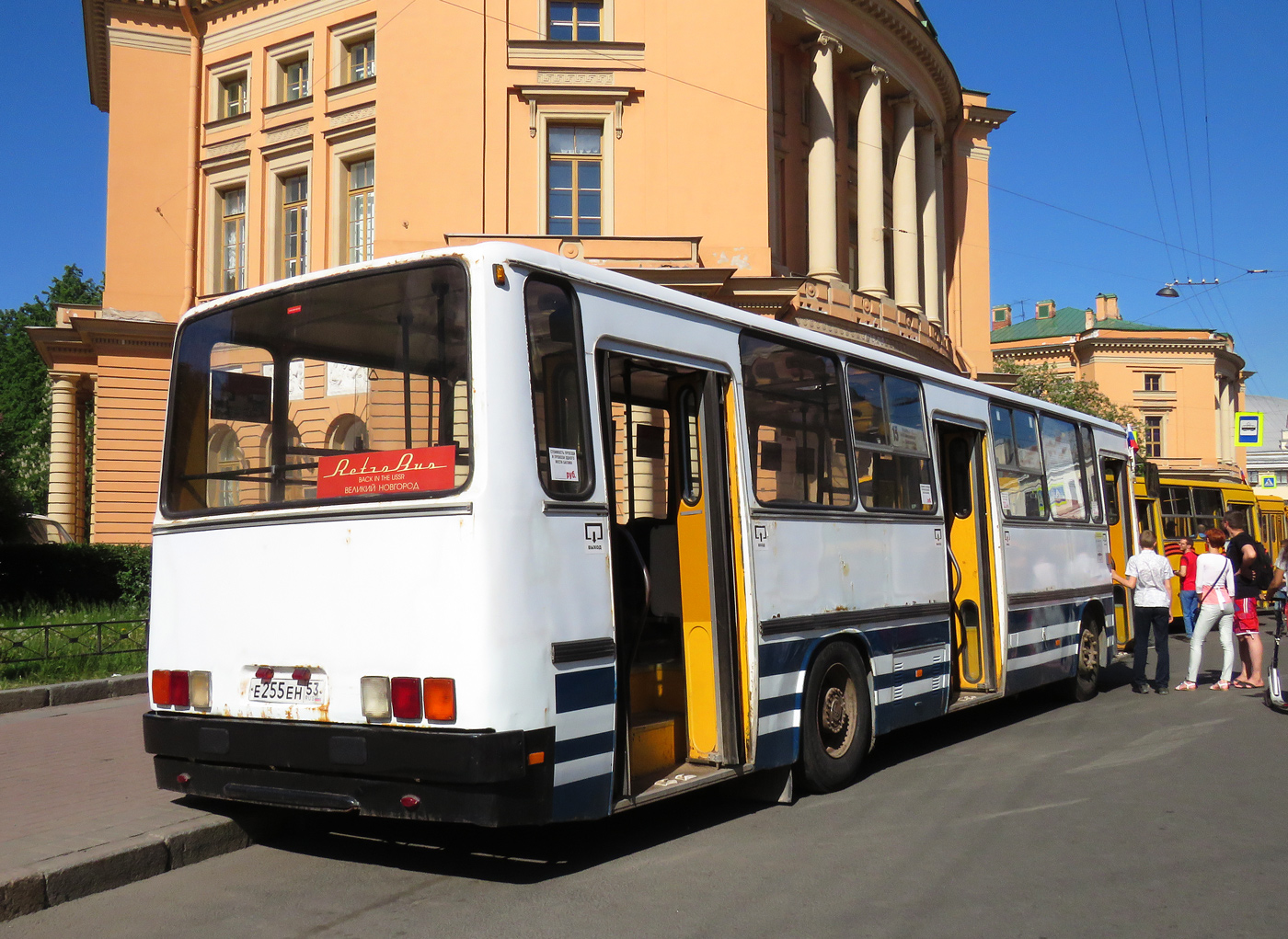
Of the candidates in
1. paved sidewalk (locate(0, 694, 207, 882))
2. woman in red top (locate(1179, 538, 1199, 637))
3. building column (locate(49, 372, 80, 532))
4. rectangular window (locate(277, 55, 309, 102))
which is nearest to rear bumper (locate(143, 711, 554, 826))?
paved sidewalk (locate(0, 694, 207, 882))

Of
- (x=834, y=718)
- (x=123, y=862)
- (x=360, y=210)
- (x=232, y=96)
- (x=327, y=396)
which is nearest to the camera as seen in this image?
(x=123, y=862)

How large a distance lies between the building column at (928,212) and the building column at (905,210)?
65.4 inches

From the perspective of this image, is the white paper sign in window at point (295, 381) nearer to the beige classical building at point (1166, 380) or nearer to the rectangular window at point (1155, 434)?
the beige classical building at point (1166, 380)

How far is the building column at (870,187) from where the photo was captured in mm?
35938

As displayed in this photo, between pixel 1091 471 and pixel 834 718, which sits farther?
pixel 1091 471

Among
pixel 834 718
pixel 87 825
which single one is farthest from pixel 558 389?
pixel 87 825

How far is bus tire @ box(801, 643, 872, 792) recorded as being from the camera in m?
7.74

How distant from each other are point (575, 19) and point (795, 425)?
23363 millimetres

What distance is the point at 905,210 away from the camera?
3869 cm

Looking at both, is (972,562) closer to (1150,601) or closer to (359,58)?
(1150,601)

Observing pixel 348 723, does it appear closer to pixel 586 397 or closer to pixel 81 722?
pixel 586 397

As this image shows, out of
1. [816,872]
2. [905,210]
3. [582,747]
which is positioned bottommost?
[816,872]

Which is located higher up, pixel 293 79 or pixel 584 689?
pixel 293 79

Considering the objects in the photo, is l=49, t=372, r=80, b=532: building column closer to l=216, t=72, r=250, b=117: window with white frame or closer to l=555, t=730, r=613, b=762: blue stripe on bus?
l=216, t=72, r=250, b=117: window with white frame
